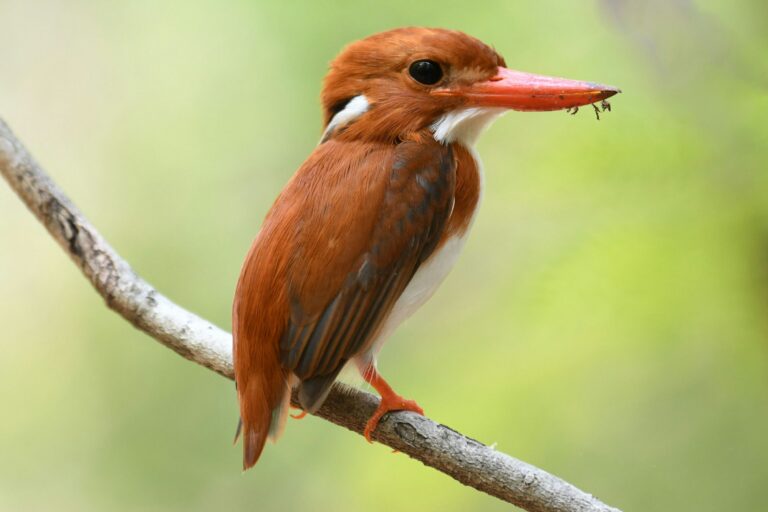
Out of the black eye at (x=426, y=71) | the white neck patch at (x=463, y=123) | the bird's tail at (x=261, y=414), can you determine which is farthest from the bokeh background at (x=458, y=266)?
the bird's tail at (x=261, y=414)

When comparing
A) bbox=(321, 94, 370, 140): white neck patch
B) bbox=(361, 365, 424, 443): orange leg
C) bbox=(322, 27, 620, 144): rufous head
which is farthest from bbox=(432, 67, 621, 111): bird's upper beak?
bbox=(361, 365, 424, 443): orange leg

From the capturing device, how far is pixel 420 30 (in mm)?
2139

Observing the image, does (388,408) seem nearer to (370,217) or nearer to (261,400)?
(261,400)

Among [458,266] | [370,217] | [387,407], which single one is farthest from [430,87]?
[458,266]

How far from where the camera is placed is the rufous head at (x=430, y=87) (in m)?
2.10

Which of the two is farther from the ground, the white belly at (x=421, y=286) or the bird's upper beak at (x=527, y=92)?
the bird's upper beak at (x=527, y=92)

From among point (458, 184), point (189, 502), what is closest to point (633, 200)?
point (458, 184)

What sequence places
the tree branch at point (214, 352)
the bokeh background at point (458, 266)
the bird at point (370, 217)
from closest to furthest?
the tree branch at point (214, 352) < the bird at point (370, 217) < the bokeh background at point (458, 266)

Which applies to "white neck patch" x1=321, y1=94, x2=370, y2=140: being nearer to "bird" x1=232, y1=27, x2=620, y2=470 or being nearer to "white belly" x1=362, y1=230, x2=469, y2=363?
"bird" x1=232, y1=27, x2=620, y2=470

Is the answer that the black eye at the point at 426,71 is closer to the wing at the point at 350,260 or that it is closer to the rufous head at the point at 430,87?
the rufous head at the point at 430,87

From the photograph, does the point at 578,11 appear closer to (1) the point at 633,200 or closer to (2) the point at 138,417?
(1) the point at 633,200

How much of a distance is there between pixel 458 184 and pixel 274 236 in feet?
1.31

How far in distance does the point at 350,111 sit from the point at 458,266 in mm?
1080

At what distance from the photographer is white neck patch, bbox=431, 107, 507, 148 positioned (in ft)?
6.98
